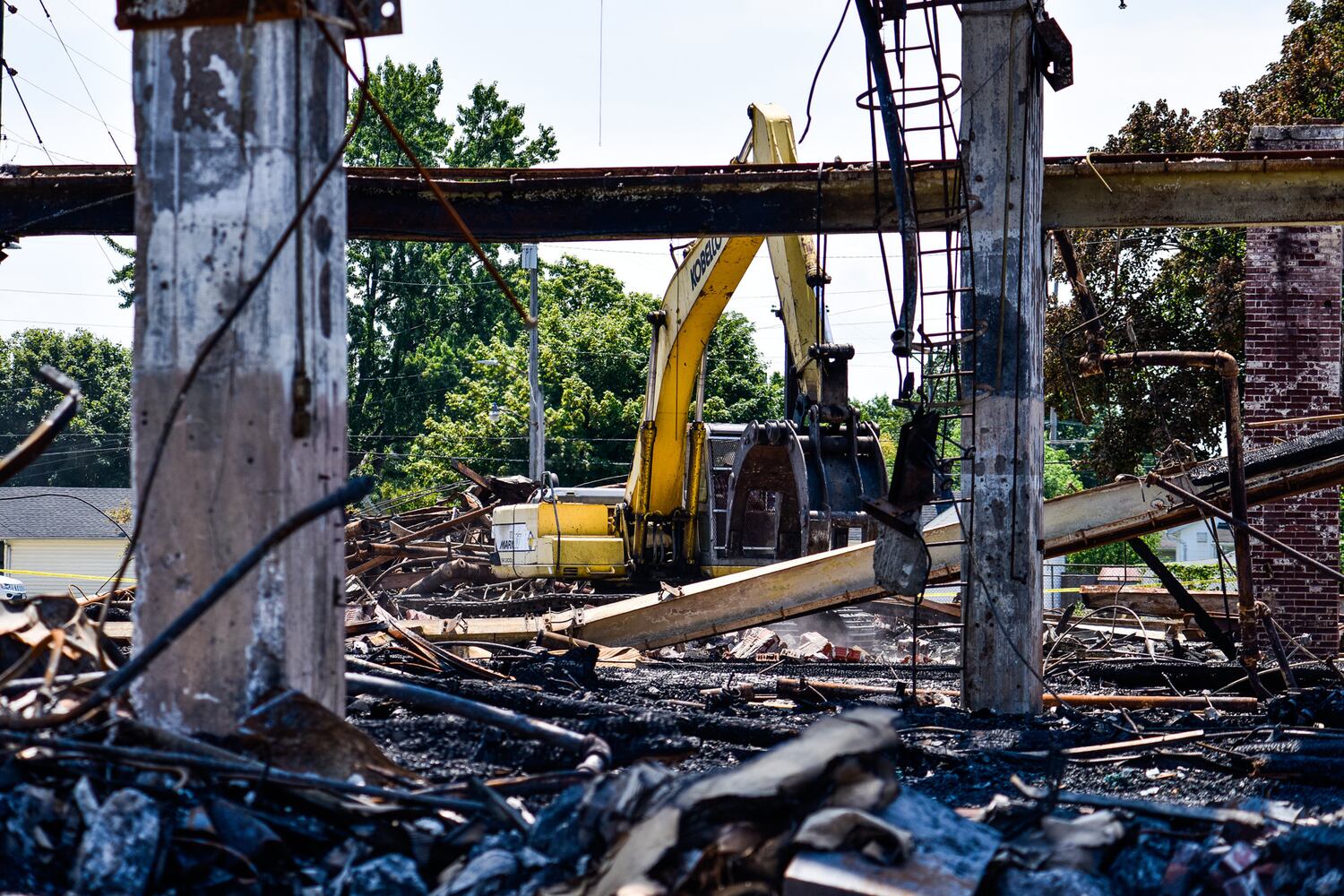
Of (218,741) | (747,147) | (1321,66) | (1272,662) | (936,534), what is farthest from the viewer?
(1321,66)

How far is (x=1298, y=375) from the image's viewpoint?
1473cm

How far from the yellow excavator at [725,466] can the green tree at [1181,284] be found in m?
6.63

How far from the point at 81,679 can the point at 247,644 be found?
78 centimetres

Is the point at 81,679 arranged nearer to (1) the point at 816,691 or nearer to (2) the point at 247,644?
(2) the point at 247,644

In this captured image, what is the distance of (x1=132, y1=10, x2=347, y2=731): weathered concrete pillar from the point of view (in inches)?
186

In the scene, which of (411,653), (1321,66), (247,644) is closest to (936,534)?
(411,653)

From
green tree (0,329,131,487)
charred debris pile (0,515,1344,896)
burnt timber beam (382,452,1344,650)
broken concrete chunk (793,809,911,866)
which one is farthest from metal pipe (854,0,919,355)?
green tree (0,329,131,487)

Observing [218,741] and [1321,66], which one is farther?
[1321,66]

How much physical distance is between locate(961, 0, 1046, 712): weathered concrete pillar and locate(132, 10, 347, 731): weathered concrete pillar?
5762 mm

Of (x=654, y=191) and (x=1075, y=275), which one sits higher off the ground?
(x=654, y=191)

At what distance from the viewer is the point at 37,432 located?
5070 millimetres

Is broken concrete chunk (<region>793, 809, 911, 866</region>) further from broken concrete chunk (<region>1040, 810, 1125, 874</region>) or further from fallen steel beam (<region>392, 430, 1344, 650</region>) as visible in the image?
fallen steel beam (<region>392, 430, 1344, 650</region>)

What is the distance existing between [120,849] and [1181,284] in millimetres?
21766

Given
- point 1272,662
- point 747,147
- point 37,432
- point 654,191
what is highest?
point 747,147
